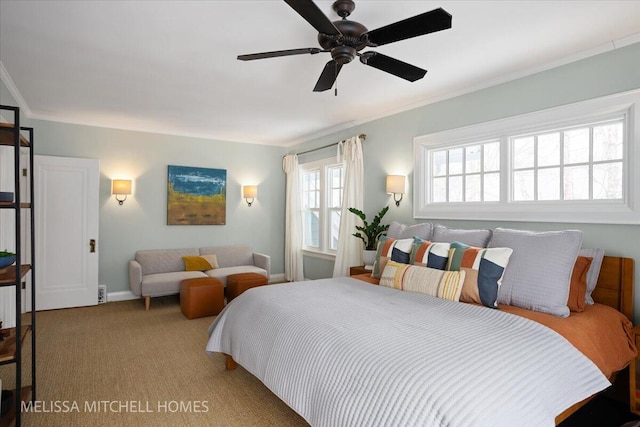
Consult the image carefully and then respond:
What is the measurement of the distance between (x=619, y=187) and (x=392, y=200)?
7.00 feet

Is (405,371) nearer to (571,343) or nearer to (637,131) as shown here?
(571,343)

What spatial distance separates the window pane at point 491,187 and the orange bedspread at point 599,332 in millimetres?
1274

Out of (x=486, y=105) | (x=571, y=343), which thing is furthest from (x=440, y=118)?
(x=571, y=343)

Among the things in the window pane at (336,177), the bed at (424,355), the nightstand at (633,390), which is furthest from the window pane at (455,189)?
the window pane at (336,177)

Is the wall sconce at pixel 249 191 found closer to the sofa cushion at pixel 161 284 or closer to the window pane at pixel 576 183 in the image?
the sofa cushion at pixel 161 284

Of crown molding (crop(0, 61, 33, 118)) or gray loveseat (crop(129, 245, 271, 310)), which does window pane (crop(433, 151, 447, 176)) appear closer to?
gray loveseat (crop(129, 245, 271, 310))

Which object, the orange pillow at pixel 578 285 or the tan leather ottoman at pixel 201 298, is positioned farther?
the tan leather ottoman at pixel 201 298

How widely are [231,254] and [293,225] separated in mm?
1111

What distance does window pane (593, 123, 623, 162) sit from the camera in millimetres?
2664

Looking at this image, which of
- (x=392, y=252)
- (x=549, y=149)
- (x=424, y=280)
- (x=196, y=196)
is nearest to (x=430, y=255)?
(x=424, y=280)

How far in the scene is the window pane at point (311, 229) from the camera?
5.99 m

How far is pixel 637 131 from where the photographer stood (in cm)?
249

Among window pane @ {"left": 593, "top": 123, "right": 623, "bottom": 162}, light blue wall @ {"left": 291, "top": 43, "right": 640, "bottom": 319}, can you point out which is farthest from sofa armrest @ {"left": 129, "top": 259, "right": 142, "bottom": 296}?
window pane @ {"left": 593, "top": 123, "right": 623, "bottom": 162}

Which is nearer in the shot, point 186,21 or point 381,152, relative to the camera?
point 186,21
